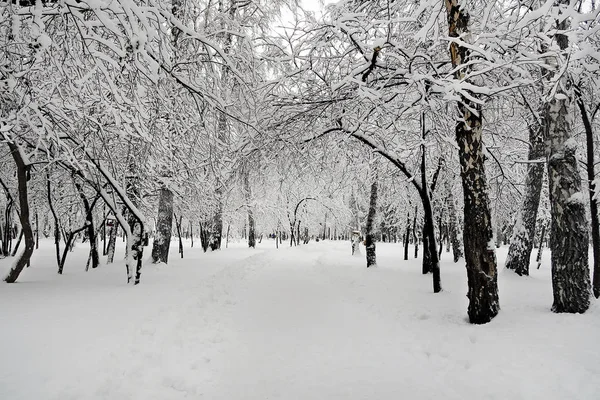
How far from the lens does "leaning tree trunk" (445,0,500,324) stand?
5125mm

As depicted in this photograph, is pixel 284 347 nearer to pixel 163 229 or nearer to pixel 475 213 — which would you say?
pixel 475 213

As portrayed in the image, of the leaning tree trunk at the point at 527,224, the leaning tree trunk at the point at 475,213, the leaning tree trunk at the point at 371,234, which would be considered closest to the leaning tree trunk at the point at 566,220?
the leaning tree trunk at the point at 475,213

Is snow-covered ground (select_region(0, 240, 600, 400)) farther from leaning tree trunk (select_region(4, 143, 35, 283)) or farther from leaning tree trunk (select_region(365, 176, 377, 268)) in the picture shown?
leaning tree trunk (select_region(365, 176, 377, 268))

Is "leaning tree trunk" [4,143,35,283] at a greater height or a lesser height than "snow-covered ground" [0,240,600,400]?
greater

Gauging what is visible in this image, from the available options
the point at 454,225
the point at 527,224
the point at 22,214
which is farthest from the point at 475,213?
the point at 454,225

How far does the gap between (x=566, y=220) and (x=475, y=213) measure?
125 cm

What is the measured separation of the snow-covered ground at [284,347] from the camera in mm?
3438

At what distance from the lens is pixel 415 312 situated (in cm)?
630

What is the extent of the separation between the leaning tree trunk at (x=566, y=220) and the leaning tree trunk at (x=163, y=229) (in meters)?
11.6

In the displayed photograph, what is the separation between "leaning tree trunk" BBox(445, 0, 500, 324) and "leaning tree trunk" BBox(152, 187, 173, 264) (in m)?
10.5

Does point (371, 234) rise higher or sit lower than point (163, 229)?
lower

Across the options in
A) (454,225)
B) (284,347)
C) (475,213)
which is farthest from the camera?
(454,225)

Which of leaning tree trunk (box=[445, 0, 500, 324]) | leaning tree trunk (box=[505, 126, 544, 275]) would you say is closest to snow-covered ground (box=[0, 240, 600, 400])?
leaning tree trunk (box=[445, 0, 500, 324])

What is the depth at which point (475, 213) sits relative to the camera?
5301 millimetres
